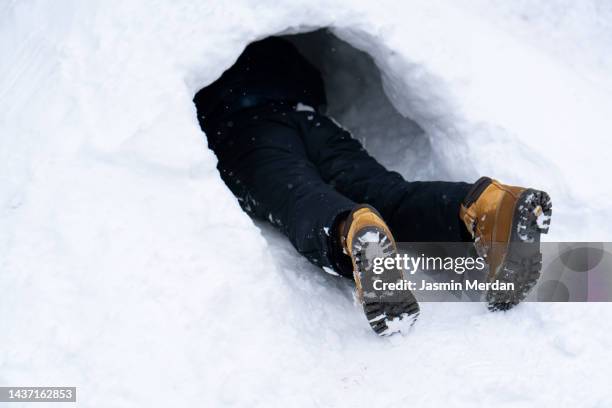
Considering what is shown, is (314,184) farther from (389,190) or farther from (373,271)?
(373,271)

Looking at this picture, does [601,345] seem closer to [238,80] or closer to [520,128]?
[520,128]

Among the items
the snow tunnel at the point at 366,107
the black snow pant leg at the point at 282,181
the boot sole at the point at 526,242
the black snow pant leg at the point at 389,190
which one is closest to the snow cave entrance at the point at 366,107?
the snow tunnel at the point at 366,107

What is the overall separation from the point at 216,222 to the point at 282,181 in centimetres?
22

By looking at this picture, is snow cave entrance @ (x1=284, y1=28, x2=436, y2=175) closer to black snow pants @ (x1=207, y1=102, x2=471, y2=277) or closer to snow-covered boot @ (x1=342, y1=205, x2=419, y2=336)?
black snow pants @ (x1=207, y1=102, x2=471, y2=277)

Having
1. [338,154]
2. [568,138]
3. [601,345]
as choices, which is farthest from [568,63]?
[601,345]

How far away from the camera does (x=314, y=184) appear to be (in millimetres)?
1483

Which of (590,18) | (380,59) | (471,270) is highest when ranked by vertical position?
(590,18)

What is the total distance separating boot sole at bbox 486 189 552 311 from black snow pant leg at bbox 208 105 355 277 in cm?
37

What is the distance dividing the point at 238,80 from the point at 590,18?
1.33m

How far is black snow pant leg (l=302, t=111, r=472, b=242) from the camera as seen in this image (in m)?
1.44

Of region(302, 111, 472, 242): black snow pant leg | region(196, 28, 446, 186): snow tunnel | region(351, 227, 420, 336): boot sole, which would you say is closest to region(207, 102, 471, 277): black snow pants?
region(302, 111, 472, 242): black snow pant leg

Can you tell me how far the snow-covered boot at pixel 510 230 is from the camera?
126cm

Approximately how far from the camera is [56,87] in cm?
154

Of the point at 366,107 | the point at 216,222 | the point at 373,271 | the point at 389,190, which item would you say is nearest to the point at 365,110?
the point at 366,107
